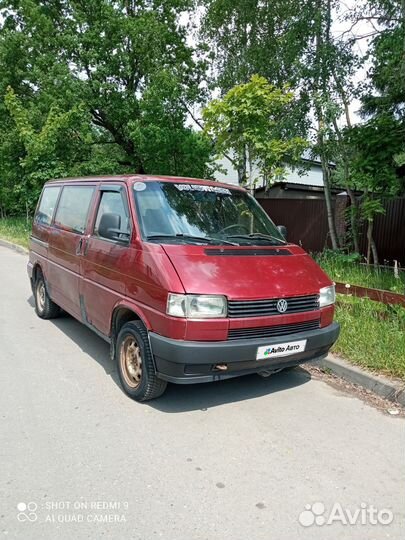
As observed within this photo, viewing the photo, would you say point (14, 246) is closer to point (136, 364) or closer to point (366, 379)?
point (136, 364)

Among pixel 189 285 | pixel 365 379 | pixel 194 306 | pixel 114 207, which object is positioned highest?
pixel 114 207

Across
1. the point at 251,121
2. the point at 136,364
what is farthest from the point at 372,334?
the point at 251,121

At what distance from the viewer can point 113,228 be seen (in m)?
4.05

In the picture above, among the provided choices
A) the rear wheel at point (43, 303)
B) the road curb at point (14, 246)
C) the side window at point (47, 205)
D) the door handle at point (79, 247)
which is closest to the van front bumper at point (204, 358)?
the door handle at point (79, 247)

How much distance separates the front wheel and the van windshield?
852 mm

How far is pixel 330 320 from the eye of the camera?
4133mm

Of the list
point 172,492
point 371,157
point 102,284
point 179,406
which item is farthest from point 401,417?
point 371,157

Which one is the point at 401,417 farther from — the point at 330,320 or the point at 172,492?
the point at 172,492

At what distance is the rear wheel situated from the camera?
20.6ft

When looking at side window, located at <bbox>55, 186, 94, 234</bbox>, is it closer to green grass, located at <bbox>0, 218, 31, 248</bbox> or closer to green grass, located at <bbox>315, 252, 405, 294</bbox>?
green grass, located at <bbox>315, 252, 405, 294</bbox>

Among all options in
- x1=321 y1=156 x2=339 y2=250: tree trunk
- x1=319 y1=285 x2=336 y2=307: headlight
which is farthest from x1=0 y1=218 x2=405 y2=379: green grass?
x1=321 y1=156 x2=339 y2=250: tree trunk

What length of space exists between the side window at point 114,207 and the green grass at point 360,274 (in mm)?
4311

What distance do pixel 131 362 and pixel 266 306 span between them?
1.36 m

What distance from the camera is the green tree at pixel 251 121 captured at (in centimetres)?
686
